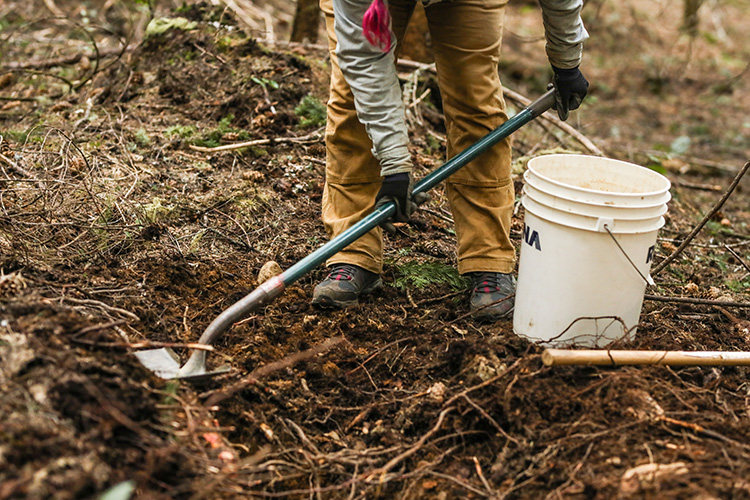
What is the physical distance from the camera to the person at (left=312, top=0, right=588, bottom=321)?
8.69 ft

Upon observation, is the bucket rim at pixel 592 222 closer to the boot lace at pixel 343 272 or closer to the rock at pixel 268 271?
the boot lace at pixel 343 272

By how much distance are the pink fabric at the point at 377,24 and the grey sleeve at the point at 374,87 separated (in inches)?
4.0

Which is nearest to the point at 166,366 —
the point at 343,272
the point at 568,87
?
the point at 343,272

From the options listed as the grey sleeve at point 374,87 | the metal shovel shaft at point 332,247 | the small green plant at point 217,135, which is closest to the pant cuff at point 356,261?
the metal shovel shaft at point 332,247

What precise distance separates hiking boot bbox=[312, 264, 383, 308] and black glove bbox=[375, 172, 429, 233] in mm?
479

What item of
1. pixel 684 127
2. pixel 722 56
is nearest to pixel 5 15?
pixel 684 127

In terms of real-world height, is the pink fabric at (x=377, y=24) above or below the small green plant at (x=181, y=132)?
above

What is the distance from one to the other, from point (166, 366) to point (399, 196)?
1.09m

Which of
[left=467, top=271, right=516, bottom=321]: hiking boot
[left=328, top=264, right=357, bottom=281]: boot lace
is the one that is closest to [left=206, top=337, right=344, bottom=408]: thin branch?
[left=328, top=264, right=357, bottom=281]: boot lace

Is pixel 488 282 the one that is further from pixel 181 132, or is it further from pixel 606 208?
pixel 181 132

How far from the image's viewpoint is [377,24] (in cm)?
239

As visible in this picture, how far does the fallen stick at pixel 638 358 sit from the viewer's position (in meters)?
2.30

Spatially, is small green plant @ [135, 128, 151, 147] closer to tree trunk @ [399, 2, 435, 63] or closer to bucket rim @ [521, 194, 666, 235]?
tree trunk @ [399, 2, 435, 63]

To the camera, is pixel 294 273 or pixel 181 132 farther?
pixel 181 132
